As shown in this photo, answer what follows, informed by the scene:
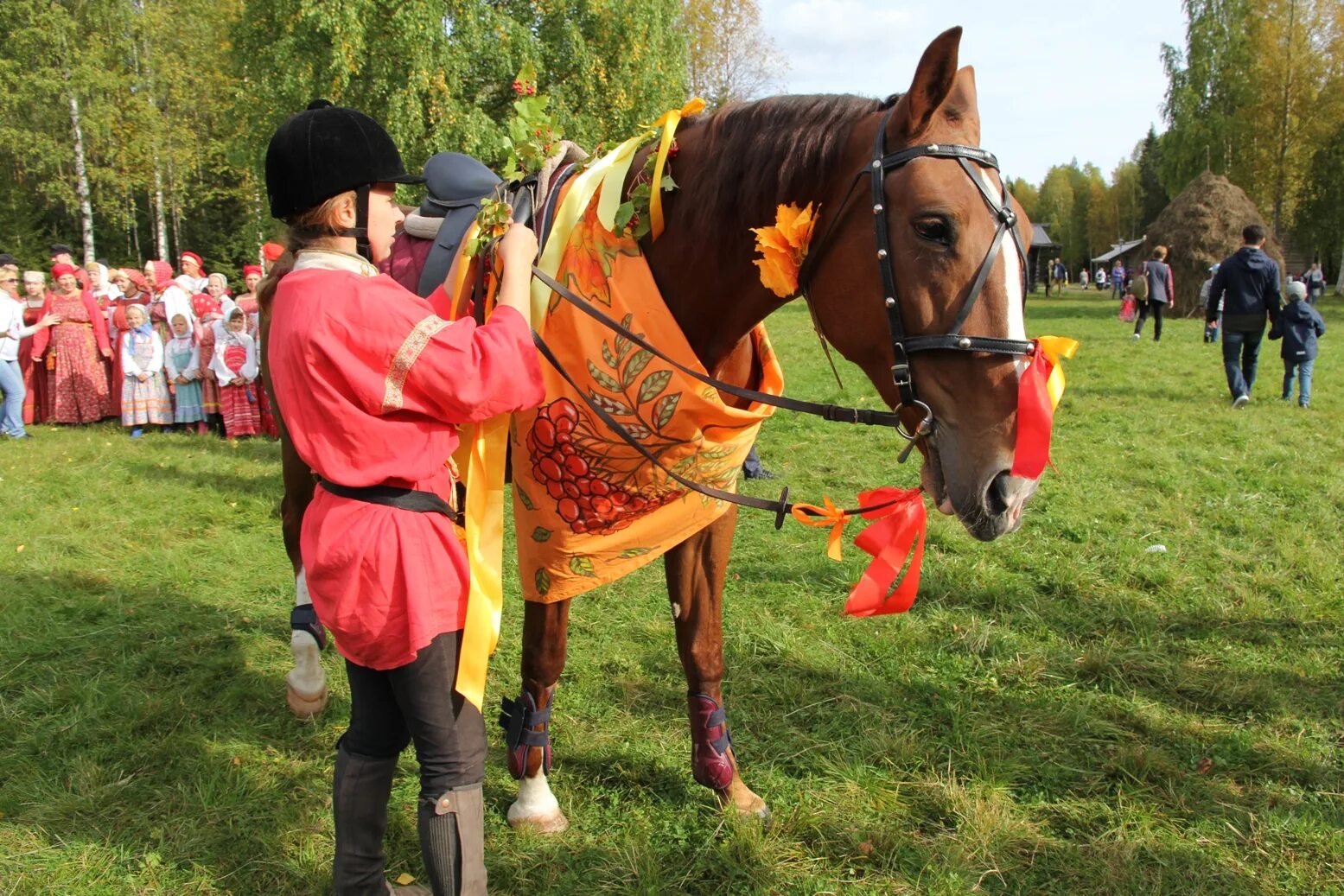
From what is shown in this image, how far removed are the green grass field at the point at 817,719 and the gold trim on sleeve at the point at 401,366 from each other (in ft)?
5.55

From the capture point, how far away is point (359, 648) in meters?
1.86

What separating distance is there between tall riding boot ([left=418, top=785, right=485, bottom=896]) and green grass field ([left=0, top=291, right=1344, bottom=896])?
0.73m

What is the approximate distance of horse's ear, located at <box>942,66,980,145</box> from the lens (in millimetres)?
1963

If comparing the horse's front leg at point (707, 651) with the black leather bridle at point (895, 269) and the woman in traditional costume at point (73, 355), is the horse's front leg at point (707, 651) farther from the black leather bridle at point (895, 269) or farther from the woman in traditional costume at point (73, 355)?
the woman in traditional costume at point (73, 355)

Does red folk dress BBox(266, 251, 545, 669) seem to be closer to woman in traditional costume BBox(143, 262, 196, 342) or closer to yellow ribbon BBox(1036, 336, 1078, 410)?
yellow ribbon BBox(1036, 336, 1078, 410)

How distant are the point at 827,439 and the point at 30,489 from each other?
6948 millimetres

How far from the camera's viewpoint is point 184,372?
9789 millimetres

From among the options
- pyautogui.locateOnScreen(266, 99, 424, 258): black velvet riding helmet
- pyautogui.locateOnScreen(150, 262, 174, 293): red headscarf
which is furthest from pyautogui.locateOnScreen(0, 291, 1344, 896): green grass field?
pyautogui.locateOnScreen(150, 262, 174, 293): red headscarf

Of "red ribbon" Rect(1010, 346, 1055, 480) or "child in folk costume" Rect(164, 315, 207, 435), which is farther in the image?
"child in folk costume" Rect(164, 315, 207, 435)

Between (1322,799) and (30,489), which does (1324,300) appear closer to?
(1322,799)

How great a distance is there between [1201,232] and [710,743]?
29204 millimetres

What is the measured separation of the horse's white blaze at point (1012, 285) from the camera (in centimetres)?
183

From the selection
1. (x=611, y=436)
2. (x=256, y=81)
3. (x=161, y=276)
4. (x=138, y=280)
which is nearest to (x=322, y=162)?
(x=611, y=436)

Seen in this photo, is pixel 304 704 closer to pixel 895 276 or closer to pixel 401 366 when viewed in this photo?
pixel 401 366
